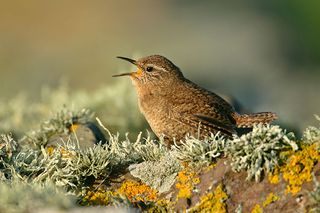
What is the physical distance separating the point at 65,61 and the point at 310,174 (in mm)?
16306

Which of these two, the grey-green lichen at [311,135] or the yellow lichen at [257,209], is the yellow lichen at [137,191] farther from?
the grey-green lichen at [311,135]

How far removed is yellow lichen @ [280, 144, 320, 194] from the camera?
212 inches

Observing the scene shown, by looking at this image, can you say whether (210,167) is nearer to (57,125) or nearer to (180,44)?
(57,125)

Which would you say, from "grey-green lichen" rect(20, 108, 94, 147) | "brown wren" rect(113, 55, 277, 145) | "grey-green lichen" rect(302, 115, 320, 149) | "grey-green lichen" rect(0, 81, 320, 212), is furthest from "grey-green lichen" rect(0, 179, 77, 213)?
"grey-green lichen" rect(20, 108, 94, 147)

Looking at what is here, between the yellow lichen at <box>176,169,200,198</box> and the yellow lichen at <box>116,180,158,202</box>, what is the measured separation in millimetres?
233

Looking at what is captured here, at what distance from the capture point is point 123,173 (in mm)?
6258

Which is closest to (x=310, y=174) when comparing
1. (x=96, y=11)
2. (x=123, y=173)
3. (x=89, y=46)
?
(x=123, y=173)

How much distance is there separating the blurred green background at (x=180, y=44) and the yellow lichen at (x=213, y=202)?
6858 millimetres

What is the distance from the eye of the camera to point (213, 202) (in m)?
5.52

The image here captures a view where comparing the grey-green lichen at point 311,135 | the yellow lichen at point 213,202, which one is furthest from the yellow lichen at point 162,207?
the grey-green lichen at point 311,135

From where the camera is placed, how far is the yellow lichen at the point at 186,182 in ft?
18.8

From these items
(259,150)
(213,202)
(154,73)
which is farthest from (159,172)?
(154,73)

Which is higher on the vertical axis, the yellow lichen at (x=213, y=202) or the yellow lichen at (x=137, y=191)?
the yellow lichen at (x=213, y=202)

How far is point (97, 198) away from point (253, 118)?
8.78 feet
